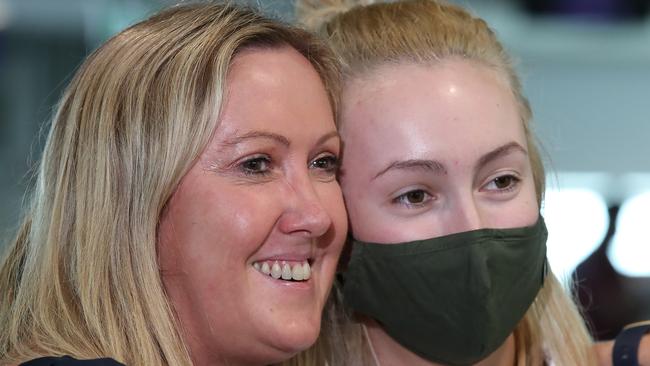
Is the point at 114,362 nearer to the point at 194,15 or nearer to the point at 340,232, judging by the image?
the point at 340,232

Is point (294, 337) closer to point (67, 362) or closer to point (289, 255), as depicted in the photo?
point (289, 255)

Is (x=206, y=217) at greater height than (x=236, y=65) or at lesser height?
lesser

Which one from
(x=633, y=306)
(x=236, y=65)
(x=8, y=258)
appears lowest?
(x=633, y=306)

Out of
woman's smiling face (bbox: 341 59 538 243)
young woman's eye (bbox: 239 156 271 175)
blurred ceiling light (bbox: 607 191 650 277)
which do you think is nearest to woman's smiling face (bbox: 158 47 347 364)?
young woman's eye (bbox: 239 156 271 175)

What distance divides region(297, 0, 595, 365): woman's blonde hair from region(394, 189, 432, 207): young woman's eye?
0.28 m

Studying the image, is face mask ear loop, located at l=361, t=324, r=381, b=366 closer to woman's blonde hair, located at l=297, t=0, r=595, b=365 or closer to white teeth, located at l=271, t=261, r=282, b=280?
woman's blonde hair, located at l=297, t=0, r=595, b=365

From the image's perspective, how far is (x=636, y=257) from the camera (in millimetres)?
5258

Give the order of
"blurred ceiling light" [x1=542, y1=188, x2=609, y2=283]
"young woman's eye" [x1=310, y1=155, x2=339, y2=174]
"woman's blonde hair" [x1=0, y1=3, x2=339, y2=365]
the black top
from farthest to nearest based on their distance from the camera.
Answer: "blurred ceiling light" [x1=542, y1=188, x2=609, y2=283] → "young woman's eye" [x1=310, y1=155, x2=339, y2=174] → "woman's blonde hair" [x1=0, y1=3, x2=339, y2=365] → the black top

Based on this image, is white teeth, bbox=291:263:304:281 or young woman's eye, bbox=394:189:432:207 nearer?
white teeth, bbox=291:263:304:281

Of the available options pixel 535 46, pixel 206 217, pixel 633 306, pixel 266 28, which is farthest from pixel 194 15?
pixel 535 46

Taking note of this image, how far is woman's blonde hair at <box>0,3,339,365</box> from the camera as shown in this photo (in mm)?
1787

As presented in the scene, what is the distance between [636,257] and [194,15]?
12.6 ft

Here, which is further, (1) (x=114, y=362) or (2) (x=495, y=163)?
(2) (x=495, y=163)

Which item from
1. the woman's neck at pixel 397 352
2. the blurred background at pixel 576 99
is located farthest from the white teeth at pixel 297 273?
the blurred background at pixel 576 99
